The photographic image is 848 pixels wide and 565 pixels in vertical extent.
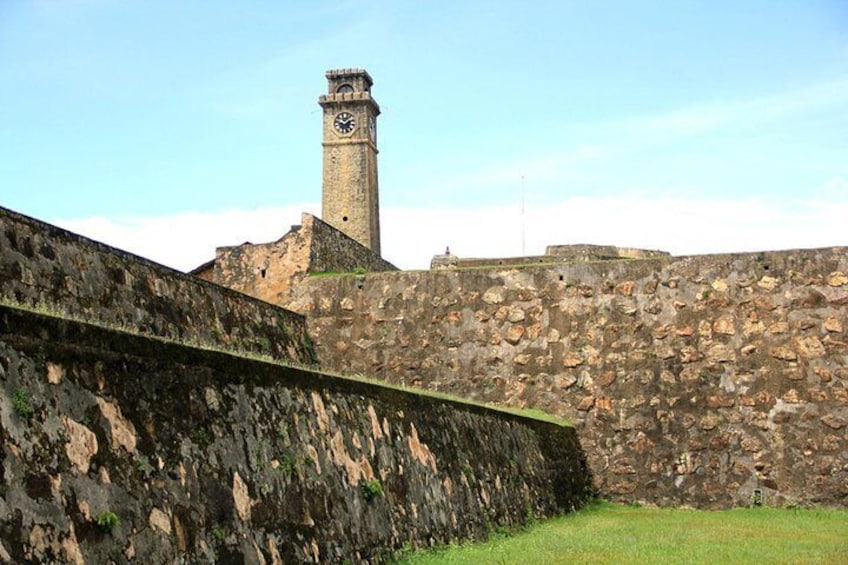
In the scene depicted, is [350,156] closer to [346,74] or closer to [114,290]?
[346,74]

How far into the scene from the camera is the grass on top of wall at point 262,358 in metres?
5.65

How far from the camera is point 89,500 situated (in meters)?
5.05

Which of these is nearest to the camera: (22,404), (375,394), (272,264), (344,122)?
(22,404)

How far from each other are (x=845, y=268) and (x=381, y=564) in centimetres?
996

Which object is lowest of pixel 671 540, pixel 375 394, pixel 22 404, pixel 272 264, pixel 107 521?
pixel 671 540

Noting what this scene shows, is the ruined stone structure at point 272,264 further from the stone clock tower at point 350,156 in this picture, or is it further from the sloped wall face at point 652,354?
the stone clock tower at point 350,156

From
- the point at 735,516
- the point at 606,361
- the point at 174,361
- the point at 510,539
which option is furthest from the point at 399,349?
the point at 174,361

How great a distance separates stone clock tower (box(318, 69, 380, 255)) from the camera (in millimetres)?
70125

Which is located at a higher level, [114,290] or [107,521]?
[114,290]

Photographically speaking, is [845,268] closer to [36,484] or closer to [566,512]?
[566,512]

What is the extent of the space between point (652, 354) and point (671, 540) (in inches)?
224

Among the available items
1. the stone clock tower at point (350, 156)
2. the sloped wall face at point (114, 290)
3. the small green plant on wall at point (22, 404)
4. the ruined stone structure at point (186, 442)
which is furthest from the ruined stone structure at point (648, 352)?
the stone clock tower at point (350, 156)

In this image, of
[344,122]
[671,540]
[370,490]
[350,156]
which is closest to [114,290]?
[370,490]

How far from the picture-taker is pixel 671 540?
1080 cm
